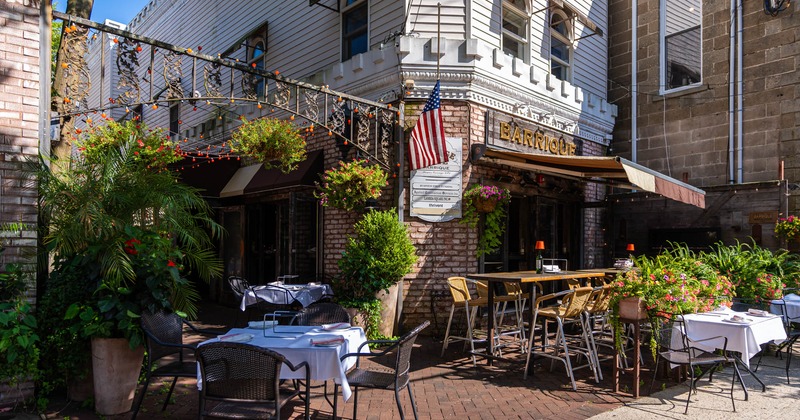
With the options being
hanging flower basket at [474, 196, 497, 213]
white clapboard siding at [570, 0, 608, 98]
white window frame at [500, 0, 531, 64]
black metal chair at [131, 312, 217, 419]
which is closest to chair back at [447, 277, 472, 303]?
hanging flower basket at [474, 196, 497, 213]

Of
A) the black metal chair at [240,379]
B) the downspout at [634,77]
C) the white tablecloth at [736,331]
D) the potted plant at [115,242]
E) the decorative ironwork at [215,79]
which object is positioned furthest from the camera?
the downspout at [634,77]

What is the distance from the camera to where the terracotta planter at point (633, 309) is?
5684 millimetres

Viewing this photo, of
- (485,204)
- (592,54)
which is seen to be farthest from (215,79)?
(592,54)

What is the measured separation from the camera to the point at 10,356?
172 inches

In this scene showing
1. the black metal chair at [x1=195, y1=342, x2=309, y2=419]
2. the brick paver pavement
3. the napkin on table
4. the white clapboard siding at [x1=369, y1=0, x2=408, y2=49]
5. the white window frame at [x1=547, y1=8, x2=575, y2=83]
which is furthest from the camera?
the white window frame at [x1=547, y1=8, x2=575, y2=83]

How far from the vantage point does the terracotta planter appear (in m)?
5.68

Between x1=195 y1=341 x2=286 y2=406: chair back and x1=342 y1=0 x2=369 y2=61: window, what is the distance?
25.1ft

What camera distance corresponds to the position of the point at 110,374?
15.8 ft

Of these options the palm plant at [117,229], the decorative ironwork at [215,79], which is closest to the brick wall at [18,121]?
the palm plant at [117,229]

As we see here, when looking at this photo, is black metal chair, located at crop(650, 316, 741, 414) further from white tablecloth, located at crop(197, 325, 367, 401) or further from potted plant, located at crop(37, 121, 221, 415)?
potted plant, located at crop(37, 121, 221, 415)

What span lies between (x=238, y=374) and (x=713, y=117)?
1184 centimetres

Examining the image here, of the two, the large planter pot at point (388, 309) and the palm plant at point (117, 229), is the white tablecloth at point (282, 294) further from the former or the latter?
the palm plant at point (117, 229)

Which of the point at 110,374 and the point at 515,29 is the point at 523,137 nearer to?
the point at 515,29

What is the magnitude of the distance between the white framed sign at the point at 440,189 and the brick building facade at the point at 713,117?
13.6 feet
